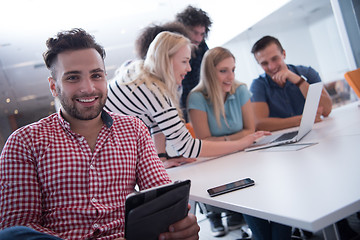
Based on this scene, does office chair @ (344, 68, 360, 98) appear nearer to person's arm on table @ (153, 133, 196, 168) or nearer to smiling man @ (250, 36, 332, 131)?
smiling man @ (250, 36, 332, 131)

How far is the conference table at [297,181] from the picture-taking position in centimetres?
67

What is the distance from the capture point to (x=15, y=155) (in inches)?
39.7

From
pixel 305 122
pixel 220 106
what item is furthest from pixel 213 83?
pixel 305 122

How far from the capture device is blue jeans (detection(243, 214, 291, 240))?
1.31 meters

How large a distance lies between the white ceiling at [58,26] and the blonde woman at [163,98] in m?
1.80

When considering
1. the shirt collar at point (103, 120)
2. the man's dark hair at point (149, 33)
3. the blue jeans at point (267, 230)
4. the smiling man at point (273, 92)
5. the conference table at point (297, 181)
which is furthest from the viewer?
the smiling man at point (273, 92)

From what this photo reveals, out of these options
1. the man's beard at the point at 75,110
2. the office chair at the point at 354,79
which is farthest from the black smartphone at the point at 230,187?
the office chair at the point at 354,79

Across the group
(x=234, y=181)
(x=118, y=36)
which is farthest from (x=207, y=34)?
(x=234, y=181)

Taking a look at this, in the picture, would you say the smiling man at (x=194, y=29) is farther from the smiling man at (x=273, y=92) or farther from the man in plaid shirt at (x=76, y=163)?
the man in plaid shirt at (x=76, y=163)

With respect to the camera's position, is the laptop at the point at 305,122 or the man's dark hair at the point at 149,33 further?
the man's dark hair at the point at 149,33

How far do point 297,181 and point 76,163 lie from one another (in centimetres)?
73

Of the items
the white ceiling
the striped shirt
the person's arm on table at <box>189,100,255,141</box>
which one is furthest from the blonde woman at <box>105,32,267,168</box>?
the white ceiling

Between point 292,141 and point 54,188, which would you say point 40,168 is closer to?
point 54,188

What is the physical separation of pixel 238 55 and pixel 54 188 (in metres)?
3.55
